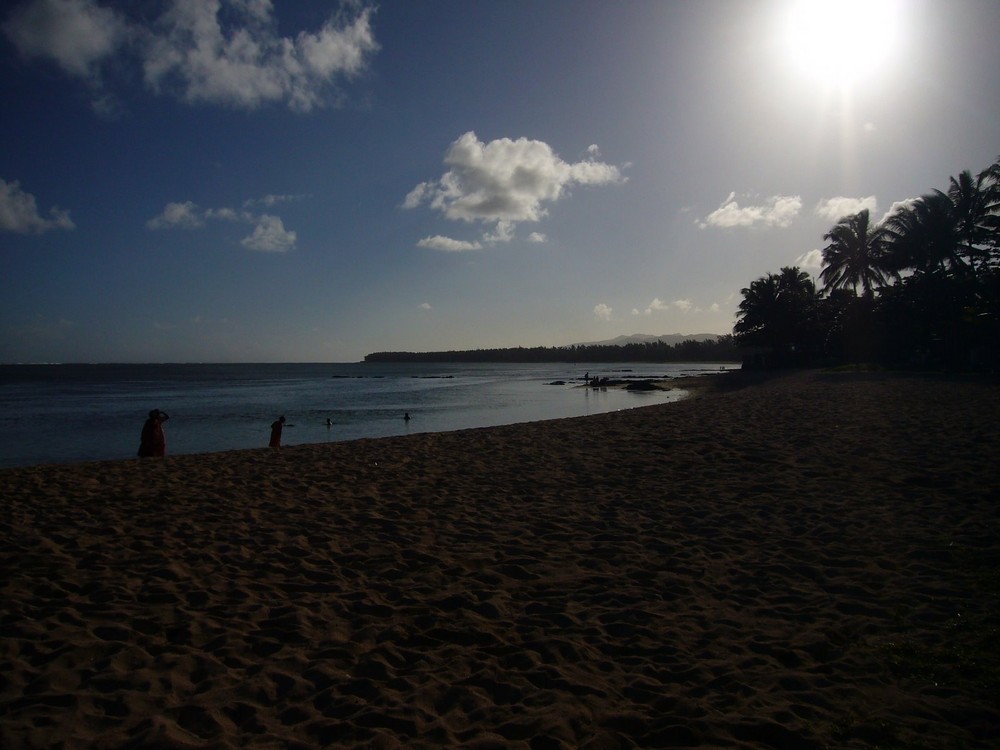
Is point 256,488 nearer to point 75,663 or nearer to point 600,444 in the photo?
point 75,663

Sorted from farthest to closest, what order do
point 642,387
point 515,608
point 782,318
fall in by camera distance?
point 782,318, point 642,387, point 515,608

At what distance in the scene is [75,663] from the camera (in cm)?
381

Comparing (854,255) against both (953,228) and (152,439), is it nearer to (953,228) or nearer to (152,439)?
(953,228)

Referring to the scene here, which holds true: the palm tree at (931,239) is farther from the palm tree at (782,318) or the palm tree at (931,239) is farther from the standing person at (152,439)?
the standing person at (152,439)

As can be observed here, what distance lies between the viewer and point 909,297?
35.7 meters

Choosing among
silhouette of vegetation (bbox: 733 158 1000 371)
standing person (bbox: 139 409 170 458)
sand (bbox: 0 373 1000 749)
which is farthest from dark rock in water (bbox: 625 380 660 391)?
standing person (bbox: 139 409 170 458)

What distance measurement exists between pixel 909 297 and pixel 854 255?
40.4 feet

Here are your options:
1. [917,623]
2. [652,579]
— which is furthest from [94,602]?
[917,623]

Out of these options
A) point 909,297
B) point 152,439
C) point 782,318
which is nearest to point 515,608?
point 152,439

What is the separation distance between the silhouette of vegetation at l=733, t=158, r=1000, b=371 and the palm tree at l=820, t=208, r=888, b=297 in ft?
0.25

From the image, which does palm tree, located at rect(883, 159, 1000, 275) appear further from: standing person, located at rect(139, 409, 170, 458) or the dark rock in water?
standing person, located at rect(139, 409, 170, 458)

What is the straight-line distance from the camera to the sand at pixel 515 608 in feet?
10.5

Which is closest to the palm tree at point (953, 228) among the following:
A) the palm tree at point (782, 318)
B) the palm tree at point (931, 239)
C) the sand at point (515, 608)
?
the palm tree at point (931, 239)

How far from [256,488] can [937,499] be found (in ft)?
30.4
